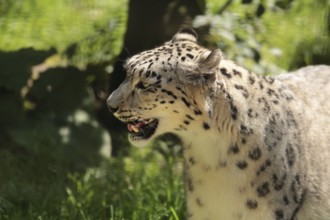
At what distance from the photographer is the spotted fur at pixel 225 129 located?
381 cm

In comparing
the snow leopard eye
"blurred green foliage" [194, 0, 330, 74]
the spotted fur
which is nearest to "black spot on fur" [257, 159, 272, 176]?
the spotted fur

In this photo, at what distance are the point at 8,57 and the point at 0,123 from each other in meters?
0.48

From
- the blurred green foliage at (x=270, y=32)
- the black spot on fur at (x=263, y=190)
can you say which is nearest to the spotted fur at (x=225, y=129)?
the black spot on fur at (x=263, y=190)

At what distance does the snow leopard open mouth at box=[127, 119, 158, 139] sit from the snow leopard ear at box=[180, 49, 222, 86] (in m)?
0.29

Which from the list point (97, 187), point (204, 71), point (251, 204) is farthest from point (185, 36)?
point (97, 187)

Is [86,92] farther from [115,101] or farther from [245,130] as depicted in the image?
[245,130]

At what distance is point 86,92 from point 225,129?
2.52 m

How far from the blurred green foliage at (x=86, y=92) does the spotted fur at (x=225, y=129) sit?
3.61ft

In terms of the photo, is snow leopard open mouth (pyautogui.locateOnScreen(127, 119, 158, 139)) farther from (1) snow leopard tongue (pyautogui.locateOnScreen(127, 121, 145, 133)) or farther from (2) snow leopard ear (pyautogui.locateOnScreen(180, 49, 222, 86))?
(2) snow leopard ear (pyautogui.locateOnScreen(180, 49, 222, 86))

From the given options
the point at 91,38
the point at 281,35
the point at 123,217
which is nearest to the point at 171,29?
the point at 91,38

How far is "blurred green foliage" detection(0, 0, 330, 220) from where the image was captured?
5445mm

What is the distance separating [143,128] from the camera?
3967 mm

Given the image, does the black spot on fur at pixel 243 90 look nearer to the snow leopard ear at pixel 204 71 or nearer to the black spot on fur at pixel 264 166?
the snow leopard ear at pixel 204 71

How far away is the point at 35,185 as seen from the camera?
18.6 ft
